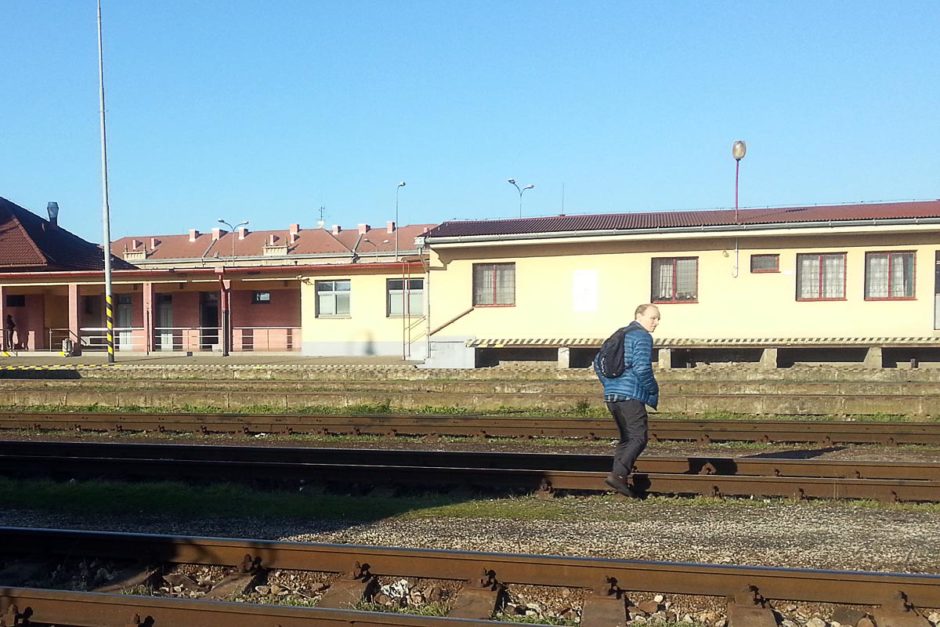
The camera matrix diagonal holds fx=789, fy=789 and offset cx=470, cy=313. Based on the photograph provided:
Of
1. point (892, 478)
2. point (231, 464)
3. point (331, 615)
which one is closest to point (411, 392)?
point (231, 464)

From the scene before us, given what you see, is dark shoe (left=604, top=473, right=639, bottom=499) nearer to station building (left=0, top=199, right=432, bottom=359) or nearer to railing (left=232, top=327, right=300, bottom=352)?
station building (left=0, top=199, right=432, bottom=359)

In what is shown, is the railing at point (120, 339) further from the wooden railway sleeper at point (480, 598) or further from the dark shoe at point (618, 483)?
the wooden railway sleeper at point (480, 598)

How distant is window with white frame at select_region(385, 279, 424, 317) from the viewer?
2684cm

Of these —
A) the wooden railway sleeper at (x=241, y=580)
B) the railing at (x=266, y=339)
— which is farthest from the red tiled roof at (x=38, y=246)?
the wooden railway sleeper at (x=241, y=580)

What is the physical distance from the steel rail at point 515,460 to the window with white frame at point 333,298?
16741 millimetres

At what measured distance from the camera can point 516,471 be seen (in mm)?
8352

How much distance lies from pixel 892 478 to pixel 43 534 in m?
8.02

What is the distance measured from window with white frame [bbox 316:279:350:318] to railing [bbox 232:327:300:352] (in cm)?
331

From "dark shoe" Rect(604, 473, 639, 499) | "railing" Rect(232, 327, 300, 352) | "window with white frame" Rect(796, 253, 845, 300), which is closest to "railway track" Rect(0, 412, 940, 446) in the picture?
"dark shoe" Rect(604, 473, 639, 499)

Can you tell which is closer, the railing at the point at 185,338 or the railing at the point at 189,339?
the railing at the point at 189,339

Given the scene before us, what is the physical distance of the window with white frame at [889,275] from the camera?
21.2 metres

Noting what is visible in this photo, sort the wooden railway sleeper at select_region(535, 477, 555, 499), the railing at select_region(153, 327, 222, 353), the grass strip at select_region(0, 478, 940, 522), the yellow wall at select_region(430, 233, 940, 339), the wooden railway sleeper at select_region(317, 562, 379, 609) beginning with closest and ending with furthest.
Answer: the wooden railway sleeper at select_region(317, 562, 379, 609) → the grass strip at select_region(0, 478, 940, 522) → the wooden railway sleeper at select_region(535, 477, 555, 499) → the yellow wall at select_region(430, 233, 940, 339) → the railing at select_region(153, 327, 222, 353)

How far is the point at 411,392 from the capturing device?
1583 cm

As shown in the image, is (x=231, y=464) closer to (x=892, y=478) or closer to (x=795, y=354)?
(x=892, y=478)
